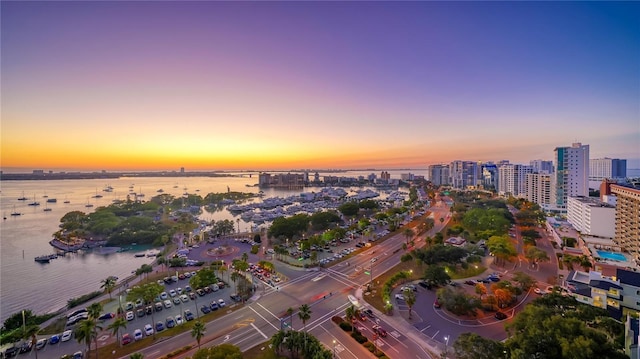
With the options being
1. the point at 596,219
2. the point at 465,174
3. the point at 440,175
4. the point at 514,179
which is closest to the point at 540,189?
the point at 514,179

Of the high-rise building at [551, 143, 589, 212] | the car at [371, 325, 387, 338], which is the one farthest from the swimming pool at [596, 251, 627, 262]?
the car at [371, 325, 387, 338]

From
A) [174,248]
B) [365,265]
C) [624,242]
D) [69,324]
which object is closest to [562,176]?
[624,242]

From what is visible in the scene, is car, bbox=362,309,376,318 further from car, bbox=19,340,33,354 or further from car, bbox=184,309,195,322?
car, bbox=19,340,33,354

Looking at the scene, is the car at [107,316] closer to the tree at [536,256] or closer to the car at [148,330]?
the car at [148,330]

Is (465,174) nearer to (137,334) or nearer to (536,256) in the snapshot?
(536,256)

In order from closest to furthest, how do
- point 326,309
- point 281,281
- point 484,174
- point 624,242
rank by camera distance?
point 326,309, point 281,281, point 624,242, point 484,174

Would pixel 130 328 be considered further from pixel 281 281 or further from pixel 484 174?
pixel 484 174
